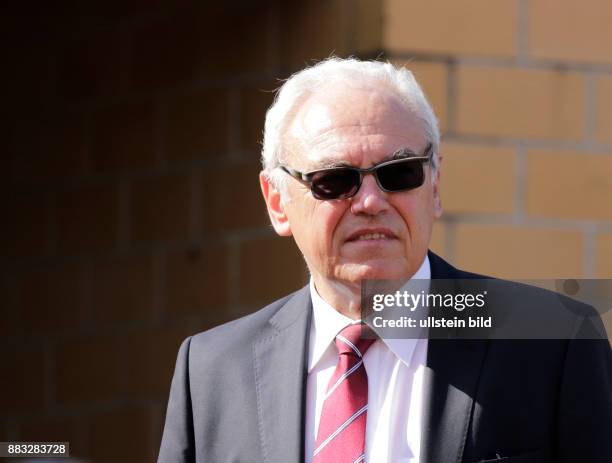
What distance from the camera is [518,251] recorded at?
575 cm

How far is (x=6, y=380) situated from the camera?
287 inches

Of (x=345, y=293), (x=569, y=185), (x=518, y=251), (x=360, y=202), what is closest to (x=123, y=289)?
(x=518, y=251)

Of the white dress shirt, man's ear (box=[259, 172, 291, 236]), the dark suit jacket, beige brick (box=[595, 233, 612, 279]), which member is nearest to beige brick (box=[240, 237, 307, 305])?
beige brick (box=[595, 233, 612, 279])

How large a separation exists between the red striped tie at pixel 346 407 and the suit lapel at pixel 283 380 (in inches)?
2.4

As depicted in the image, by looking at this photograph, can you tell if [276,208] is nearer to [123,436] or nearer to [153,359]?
[153,359]

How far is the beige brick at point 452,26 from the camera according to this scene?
18.8 feet

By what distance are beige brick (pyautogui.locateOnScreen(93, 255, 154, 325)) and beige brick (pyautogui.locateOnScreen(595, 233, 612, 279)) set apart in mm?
1917

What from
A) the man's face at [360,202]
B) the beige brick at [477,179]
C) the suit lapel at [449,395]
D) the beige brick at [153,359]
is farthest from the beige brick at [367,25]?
the suit lapel at [449,395]

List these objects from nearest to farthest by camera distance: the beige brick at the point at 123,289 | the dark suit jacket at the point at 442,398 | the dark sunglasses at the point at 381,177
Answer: the dark suit jacket at the point at 442,398
the dark sunglasses at the point at 381,177
the beige brick at the point at 123,289

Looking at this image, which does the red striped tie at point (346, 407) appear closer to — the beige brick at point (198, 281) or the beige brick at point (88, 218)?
the beige brick at point (198, 281)

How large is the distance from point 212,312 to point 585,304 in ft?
9.29

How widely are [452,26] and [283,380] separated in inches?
92.4

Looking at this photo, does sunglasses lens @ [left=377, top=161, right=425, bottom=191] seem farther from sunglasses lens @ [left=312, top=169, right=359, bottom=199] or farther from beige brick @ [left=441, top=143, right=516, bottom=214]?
beige brick @ [left=441, top=143, right=516, bottom=214]

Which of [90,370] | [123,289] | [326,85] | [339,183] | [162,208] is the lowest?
[90,370]
